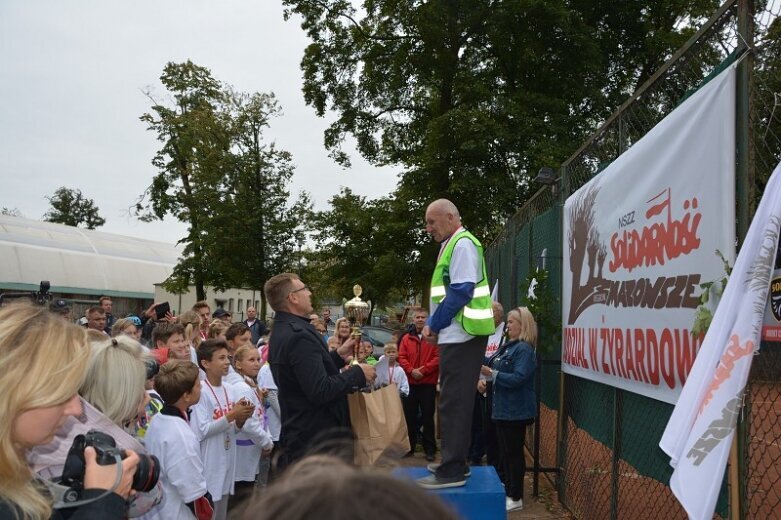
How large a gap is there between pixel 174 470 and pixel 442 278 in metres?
2.02

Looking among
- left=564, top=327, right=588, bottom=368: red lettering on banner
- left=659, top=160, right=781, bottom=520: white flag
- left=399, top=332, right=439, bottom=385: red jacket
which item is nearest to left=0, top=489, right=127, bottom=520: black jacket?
left=659, top=160, right=781, bottom=520: white flag

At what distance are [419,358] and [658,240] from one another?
6.24m

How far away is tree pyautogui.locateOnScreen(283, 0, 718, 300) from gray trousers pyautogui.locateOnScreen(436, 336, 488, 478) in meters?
13.7

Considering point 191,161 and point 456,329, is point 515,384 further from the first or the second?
point 191,161

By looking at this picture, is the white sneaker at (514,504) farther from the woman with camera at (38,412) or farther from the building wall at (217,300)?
the building wall at (217,300)

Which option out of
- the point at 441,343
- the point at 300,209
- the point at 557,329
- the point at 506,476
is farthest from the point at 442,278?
the point at 300,209

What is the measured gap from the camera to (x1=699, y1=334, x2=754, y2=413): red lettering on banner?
237cm

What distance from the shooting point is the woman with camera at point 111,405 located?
2398 mm

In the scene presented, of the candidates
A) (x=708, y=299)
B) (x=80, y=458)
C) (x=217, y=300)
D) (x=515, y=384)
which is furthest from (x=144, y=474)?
(x=217, y=300)

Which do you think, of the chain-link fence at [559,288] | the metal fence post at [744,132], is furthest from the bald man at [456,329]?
the metal fence post at [744,132]

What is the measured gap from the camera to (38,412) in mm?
1945

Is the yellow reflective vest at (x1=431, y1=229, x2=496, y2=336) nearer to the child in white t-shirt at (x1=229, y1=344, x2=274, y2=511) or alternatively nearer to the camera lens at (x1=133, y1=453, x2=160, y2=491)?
the child in white t-shirt at (x1=229, y1=344, x2=274, y2=511)

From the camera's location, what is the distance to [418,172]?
824 inches

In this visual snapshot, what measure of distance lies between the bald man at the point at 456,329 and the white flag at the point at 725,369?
1.97 meters
